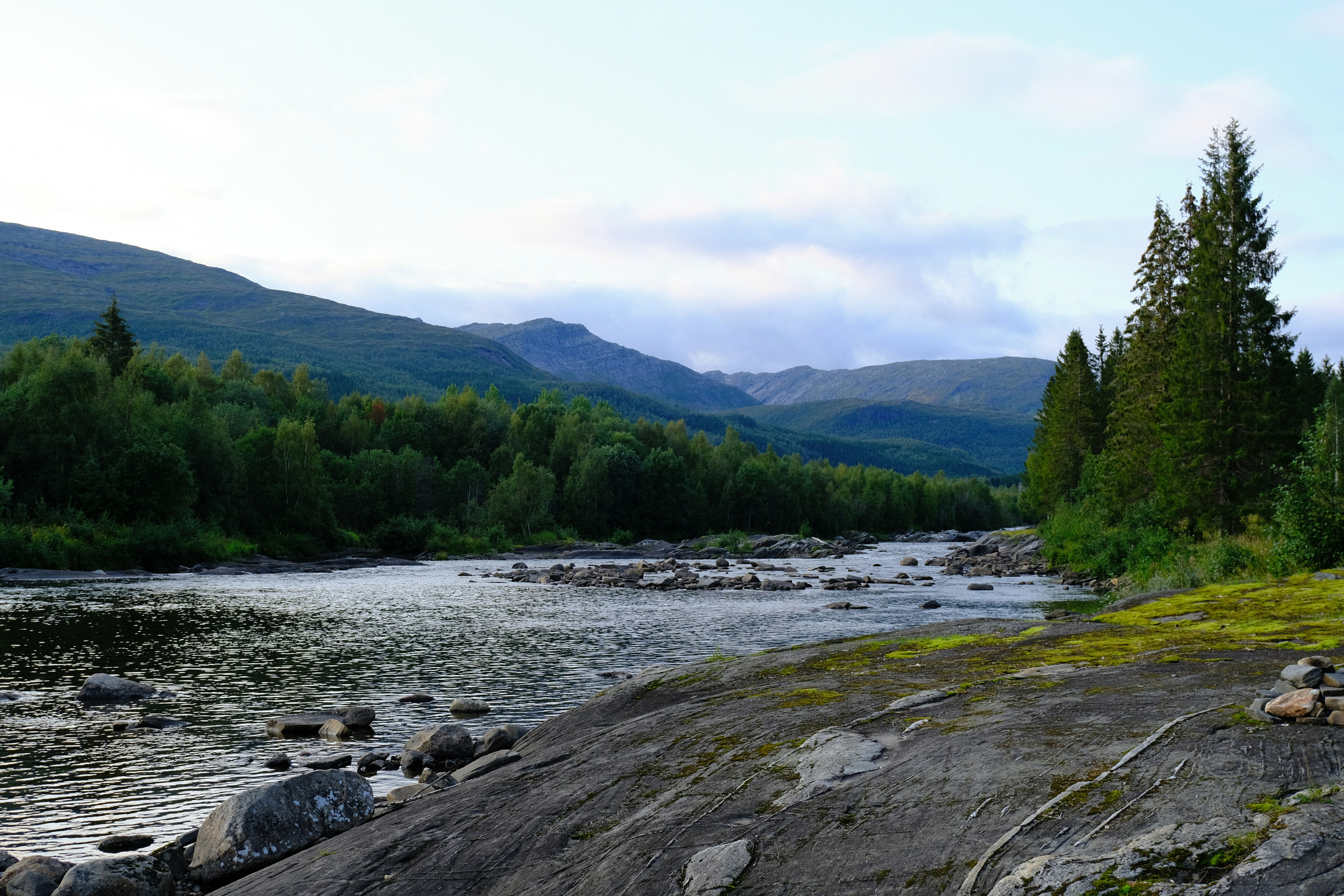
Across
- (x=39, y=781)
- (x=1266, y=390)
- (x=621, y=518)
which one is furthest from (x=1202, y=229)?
(x=621, y=518)

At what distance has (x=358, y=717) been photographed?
2105cm

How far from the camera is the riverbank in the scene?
21.4 feet

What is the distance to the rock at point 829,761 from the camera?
29.3ft

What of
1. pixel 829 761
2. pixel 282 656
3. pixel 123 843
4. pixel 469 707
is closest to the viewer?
pixel 829 761

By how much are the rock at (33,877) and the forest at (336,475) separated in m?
57.1

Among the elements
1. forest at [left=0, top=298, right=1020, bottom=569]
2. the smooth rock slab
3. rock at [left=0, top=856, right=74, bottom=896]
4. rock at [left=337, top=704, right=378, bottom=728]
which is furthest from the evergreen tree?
the smooth rock slab

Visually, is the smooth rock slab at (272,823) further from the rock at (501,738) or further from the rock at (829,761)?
the rock at (829,761)

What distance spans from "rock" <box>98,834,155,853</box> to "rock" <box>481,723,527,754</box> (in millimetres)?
5863

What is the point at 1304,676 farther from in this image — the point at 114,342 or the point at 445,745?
the point at 114,342

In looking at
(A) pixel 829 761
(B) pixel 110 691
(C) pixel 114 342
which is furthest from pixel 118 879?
(C) pixel 114 342

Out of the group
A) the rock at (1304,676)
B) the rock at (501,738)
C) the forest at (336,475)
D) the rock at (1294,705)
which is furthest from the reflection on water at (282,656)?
the forest at (336,475)

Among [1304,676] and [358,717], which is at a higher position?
[1304,676]

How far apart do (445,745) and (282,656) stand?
15.5 metres

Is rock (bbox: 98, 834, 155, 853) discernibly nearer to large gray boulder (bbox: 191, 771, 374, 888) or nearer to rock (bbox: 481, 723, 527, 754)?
large gray boulder (bbox: 191, 771, 374, 888)
